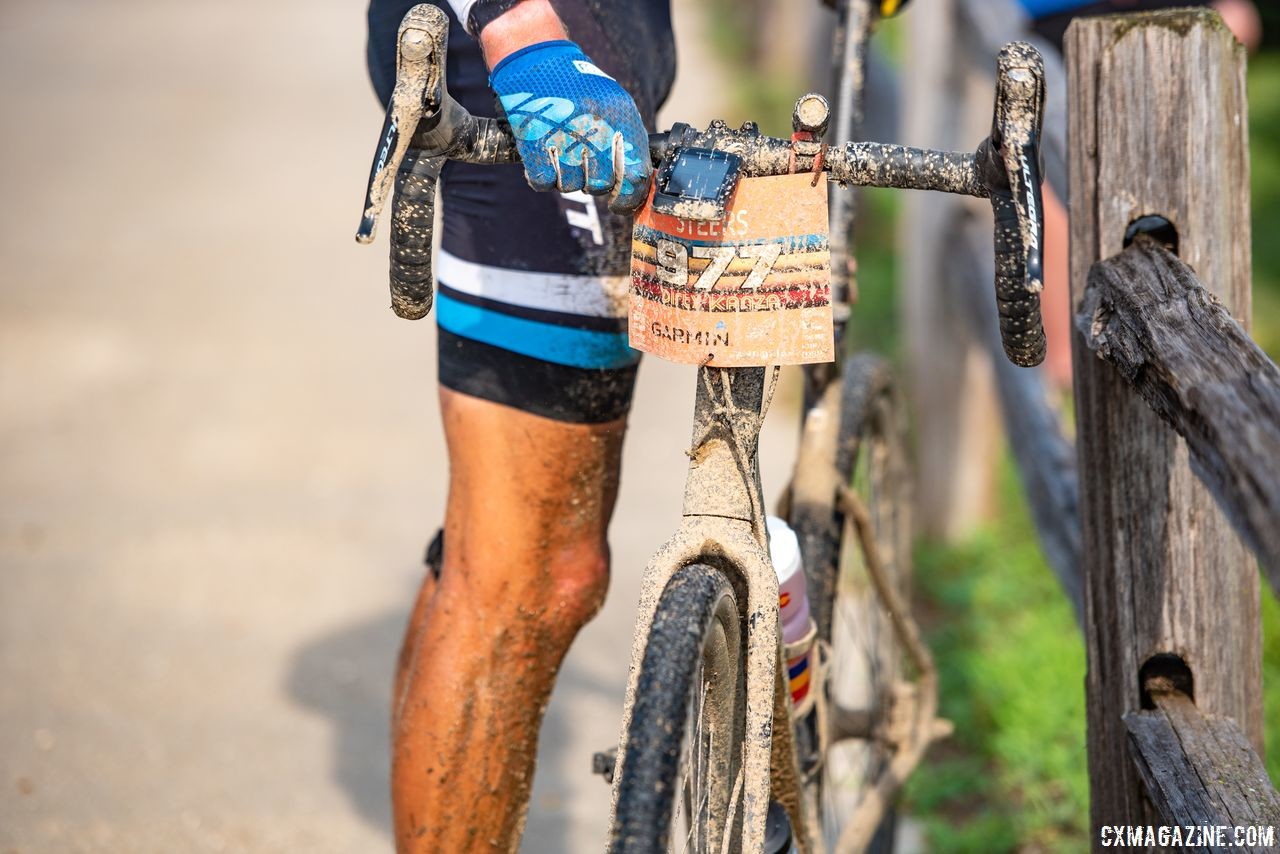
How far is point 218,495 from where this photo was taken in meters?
4.05

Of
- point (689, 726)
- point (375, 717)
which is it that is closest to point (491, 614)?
point (689, 726)

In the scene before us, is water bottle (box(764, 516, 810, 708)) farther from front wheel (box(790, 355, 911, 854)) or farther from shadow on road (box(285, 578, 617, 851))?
shadow on road (box(285, 578, 617, 851))

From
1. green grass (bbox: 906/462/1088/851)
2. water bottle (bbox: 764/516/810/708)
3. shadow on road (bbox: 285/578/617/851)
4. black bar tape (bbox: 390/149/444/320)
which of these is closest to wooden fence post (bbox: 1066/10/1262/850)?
water bottle (bbox: 764/516/810/708)

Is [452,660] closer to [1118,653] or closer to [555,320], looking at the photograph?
[555,320]

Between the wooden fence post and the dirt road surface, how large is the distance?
1290 mm

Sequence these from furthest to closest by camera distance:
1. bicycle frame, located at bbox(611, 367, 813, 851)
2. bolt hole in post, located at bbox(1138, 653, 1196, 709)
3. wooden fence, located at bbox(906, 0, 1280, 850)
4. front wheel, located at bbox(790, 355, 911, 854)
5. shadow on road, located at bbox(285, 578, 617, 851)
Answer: shadow on road, located at bbox(285, 578, 617, 851)
front wheel, located at bbox(790, 355, 911, 854)
bolt hole in post, located at bbox(1138, 653, 1196, 709)
wooden fence, located at bbox(906, 0, 1280, 850)
bicycle frame, located at bbox(611, 367, 813, 851)

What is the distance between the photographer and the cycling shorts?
1793 mm

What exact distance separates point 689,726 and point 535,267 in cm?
65

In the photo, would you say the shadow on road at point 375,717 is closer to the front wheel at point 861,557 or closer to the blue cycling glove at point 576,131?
the front wheel at point 861,557

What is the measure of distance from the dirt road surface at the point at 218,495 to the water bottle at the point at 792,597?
100 cm

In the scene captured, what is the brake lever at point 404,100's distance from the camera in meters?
1.29

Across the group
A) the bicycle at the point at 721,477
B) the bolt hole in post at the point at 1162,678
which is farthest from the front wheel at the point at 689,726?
the bolt hole in post at the point at 1162,678

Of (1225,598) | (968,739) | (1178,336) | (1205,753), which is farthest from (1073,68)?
(968,739)

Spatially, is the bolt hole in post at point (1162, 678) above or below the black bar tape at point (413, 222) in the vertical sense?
below
